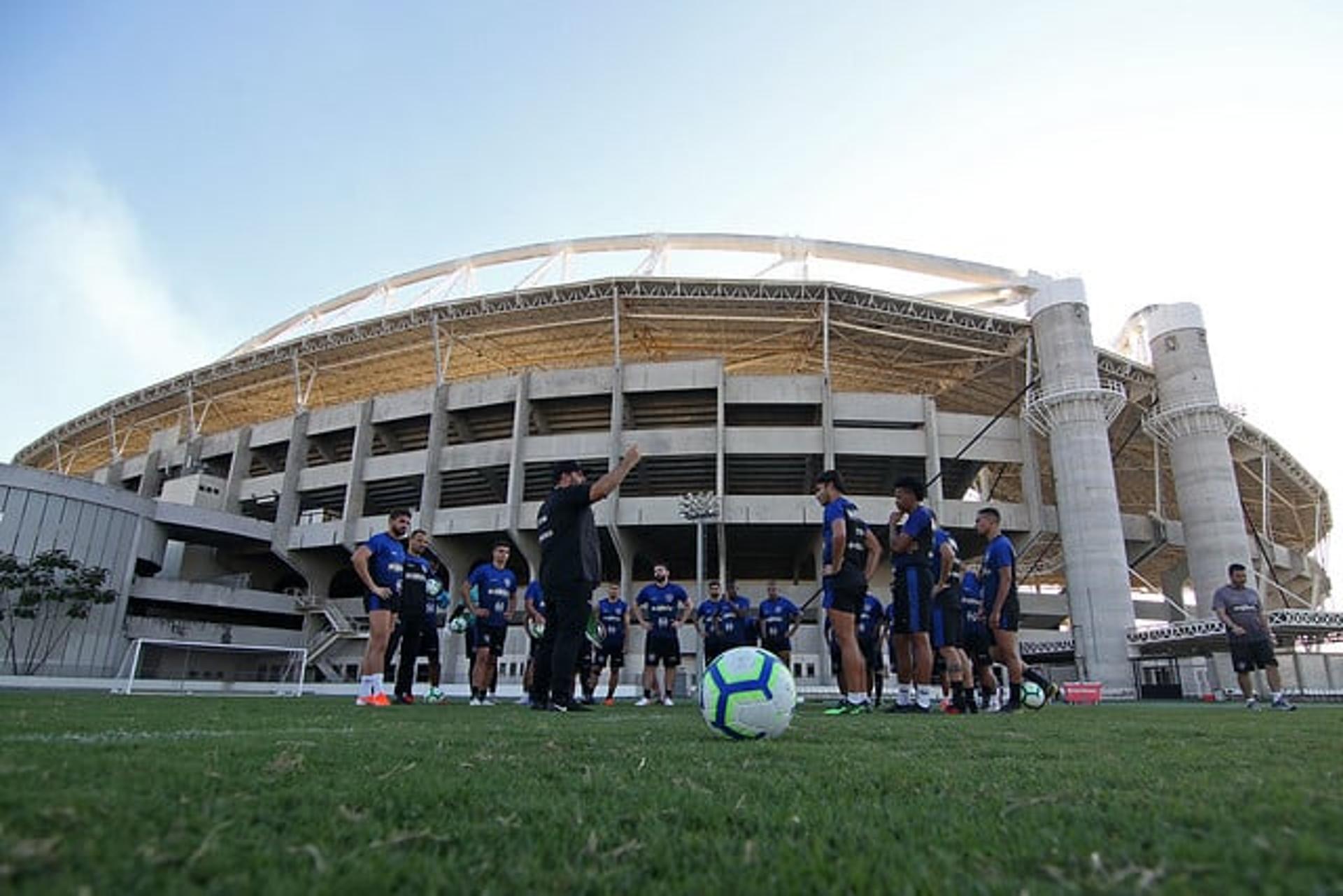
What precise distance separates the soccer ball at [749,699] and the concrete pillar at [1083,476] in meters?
26.5

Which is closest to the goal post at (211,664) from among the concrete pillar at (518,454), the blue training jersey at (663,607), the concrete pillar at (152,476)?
the concrete pillar at (518,454)

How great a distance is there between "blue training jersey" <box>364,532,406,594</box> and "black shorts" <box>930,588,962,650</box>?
6543 mm

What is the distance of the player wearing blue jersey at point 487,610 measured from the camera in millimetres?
10578

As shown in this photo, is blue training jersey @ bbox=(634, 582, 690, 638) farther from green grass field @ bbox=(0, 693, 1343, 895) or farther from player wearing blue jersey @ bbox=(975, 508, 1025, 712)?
green grass field @ bbox=(0, 693, 1343, 895)

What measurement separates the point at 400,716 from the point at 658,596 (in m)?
7.00

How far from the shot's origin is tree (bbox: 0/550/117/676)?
28.1 metres

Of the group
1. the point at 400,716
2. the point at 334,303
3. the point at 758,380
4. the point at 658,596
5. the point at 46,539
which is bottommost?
the point at 400,716

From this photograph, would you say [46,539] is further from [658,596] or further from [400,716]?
[400,716]

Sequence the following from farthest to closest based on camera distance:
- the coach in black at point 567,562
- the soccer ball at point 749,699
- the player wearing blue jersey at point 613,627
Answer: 1. the player wearing blue jersey at point 613,627
2. the coach in black at point 567,562
3. the soccer ball at point 749,699

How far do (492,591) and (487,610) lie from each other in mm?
279

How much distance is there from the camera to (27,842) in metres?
1.30

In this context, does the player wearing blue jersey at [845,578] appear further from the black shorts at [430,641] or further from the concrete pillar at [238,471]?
the concrete pillar at [238,471]

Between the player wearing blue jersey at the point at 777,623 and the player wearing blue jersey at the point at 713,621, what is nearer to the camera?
the player wearing blue jersey at the point at 777,623

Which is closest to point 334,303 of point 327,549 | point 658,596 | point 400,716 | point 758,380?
point 327,549
